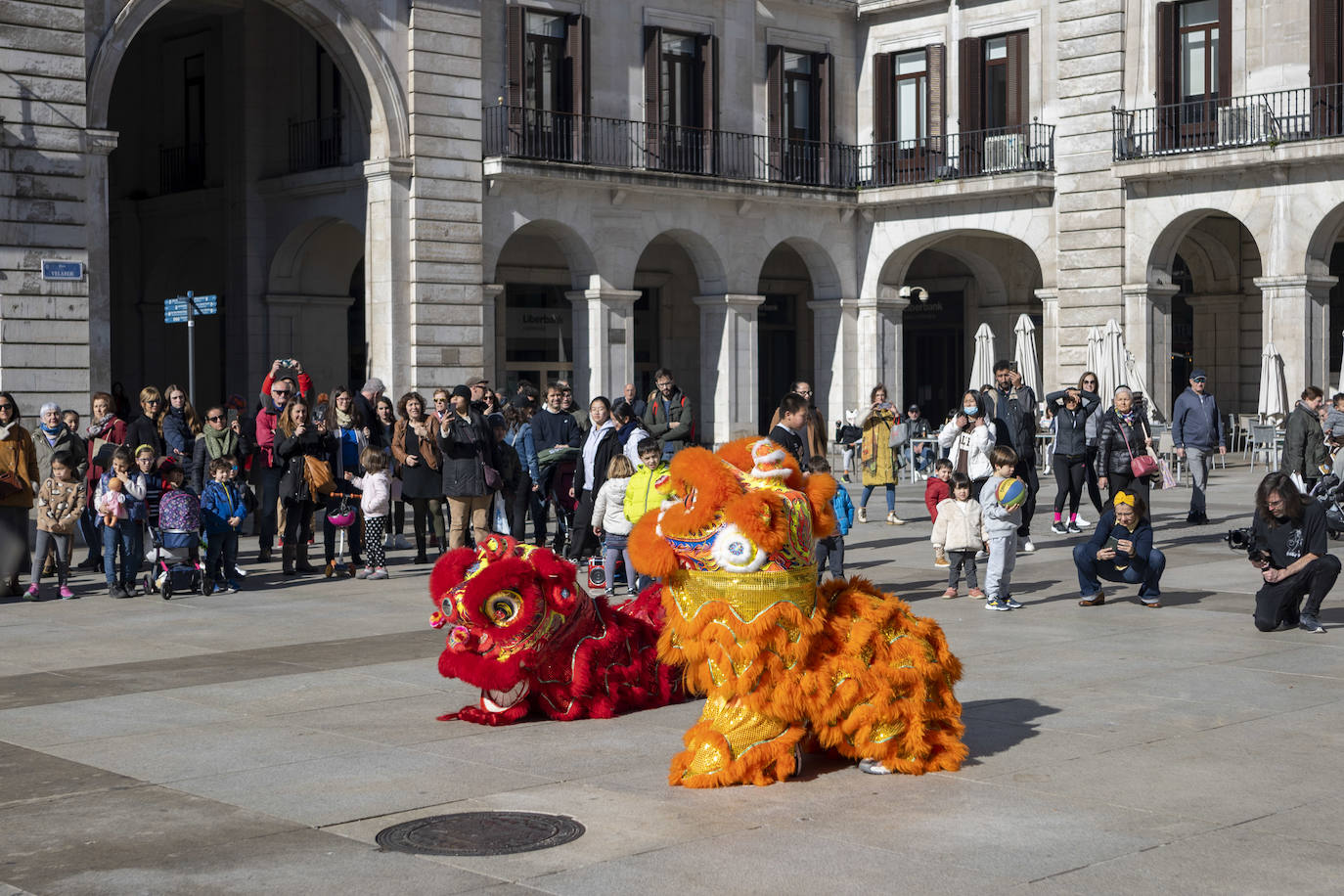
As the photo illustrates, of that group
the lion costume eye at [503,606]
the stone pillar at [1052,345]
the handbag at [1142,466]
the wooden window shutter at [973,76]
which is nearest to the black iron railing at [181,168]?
the wooden window shutter at [973,76]

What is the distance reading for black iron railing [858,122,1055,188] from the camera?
30828 millimetres

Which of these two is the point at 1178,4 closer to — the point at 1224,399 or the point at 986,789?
the point at 1224,399

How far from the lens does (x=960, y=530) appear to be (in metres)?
13.8

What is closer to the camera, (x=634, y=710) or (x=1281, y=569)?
(x=634, y=710)

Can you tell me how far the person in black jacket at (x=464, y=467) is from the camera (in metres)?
16.0

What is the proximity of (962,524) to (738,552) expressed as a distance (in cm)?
671

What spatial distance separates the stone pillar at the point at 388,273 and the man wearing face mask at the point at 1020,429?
9.97 metres

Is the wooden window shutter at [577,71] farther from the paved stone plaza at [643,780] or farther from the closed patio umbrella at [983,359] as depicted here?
the paved stone plaza at [643,780]

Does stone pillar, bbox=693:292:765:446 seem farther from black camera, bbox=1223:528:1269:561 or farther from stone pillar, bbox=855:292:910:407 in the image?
black camera, bbox=1223:528:1269:561

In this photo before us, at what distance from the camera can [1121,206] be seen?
29.7 metres

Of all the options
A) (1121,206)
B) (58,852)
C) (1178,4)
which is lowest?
(58,852)

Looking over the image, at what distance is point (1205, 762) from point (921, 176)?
2608cm

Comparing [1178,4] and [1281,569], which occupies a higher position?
[1178,4]

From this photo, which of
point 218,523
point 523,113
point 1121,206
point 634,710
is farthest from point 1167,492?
point 634,710
